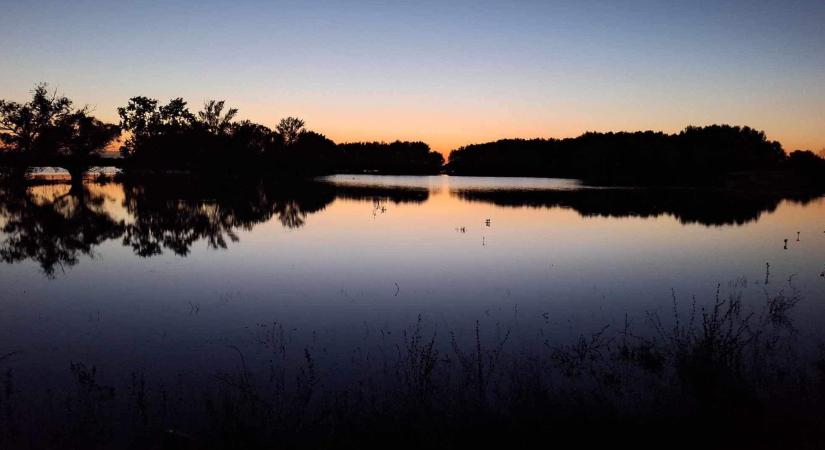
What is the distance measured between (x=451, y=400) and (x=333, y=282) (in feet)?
30.2

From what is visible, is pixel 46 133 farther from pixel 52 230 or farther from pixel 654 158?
pixel 654 158

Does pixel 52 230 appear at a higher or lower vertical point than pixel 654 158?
lower

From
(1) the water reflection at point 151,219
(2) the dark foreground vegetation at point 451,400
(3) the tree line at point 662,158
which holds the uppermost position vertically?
(3) the tree line at point 662,158

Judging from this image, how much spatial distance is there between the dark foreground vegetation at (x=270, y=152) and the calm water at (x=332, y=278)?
→ 34.0m

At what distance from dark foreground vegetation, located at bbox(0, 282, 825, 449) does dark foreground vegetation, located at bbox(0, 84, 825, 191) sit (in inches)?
2604

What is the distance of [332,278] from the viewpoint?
16.5 metres

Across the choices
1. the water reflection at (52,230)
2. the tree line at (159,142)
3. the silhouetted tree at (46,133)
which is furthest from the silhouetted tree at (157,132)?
the water reflection at (52,230)

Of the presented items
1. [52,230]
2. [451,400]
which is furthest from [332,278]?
[52,230]

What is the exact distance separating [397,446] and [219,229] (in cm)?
2442

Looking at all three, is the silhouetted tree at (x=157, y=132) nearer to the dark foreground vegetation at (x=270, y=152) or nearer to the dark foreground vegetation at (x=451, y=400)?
the dark foreground vegetation at (x=270, y=152)

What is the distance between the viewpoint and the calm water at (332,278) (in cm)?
1057

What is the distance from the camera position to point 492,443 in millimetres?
6230

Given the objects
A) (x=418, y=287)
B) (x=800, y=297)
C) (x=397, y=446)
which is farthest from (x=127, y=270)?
(x=800, y=297)

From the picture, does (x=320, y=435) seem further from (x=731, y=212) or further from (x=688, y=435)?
(x=731, y=212)
